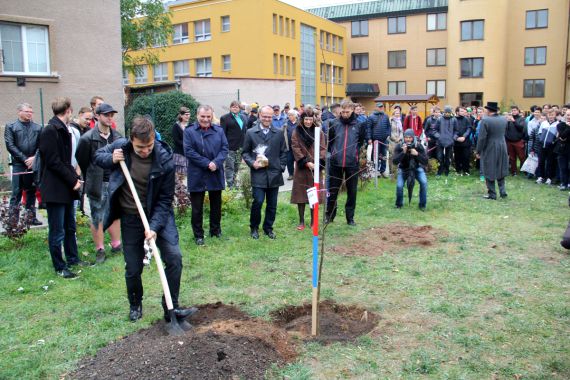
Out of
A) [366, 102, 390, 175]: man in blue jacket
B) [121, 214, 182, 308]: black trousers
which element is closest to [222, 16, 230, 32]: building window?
[366, 102, 390, 175]: man in blue jacket

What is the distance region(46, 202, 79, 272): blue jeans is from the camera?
6586 mm

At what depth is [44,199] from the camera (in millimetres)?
6430

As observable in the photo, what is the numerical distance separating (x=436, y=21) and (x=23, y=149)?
1895 inches

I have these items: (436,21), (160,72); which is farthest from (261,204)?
(436,21)

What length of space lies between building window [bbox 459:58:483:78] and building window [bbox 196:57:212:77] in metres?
21.9

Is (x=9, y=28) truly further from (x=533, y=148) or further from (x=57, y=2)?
(x=533, y=148)

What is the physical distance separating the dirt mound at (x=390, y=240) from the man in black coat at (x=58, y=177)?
3700mm

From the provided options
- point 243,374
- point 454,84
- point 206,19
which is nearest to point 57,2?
point 243,374

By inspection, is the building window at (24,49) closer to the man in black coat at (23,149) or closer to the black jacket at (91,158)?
the man in black coat at (23,149)

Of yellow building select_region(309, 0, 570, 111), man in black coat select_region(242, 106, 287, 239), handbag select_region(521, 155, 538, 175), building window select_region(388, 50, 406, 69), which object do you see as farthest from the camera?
building window select_region(388, 50, 406, 69)

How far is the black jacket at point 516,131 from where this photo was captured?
52.6 ft

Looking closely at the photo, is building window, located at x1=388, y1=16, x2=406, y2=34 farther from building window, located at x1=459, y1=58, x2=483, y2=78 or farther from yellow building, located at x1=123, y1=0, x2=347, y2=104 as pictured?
building window, located at x1=459, y1=58, x2=483, y2=78

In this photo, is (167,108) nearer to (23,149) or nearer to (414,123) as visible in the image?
(414,123)

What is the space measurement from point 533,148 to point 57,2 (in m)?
15.3
